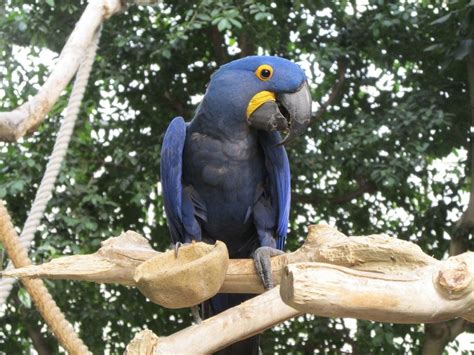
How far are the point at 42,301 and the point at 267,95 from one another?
64 cm

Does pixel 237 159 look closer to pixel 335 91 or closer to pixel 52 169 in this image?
pixel 52 169

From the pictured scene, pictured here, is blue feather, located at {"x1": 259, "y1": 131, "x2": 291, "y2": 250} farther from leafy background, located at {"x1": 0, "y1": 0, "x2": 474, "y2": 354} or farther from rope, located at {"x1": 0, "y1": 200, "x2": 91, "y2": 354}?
leafy background, located at {"x1": 0, "y1": 0, "x2": 474, "y2": 354}

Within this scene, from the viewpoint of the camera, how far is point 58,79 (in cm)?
159

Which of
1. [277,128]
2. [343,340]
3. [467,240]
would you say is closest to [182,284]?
[277,128]

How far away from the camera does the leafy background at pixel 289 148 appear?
9.31 ft

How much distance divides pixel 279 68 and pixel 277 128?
4.9 inches

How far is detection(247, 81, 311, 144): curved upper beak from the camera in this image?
1.65 meters

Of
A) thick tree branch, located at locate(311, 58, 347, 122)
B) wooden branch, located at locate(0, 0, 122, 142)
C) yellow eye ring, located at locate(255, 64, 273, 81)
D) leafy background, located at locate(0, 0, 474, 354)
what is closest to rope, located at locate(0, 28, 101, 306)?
wooden branch, located at locate(0, 0, 122, 142)

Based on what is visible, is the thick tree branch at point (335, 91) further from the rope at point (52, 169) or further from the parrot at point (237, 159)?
the rope at point (52, 169)

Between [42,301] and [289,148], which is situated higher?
[42,301]

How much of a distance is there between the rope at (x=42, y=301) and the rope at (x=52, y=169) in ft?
0.47

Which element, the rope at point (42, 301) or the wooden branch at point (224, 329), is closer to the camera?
the wooden branch at point (224, 329)

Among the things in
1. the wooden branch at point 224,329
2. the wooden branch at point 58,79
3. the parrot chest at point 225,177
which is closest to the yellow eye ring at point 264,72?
the parrot chest at point 225,177

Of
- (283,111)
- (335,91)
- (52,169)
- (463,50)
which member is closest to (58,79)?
(52,169)
